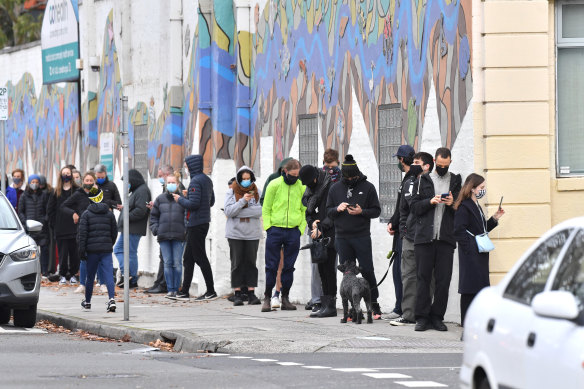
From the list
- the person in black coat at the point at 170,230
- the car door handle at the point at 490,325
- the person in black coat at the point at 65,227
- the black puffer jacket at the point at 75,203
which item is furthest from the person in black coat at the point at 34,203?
the car door handle at the point at 490,325

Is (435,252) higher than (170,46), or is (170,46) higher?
(170,46)

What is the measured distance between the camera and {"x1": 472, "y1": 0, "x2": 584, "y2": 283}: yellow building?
1606 centimetres

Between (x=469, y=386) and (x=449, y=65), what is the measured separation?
886 centimetres

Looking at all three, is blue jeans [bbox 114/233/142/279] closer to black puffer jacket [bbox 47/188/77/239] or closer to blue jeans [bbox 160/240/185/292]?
black puffer jacket [bbox 47/188/77/239]

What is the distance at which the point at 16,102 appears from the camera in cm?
3903

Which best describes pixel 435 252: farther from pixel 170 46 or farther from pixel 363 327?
pixel 170 46

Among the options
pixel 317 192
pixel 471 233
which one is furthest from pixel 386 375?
pixel 317 192

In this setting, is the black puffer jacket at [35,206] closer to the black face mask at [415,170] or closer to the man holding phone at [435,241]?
the black face mask at [415,170]

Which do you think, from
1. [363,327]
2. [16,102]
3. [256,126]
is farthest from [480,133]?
[16,102]

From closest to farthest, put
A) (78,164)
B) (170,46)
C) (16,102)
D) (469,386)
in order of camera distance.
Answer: (469,386) → (170,46) → (78,164) → (16,102)

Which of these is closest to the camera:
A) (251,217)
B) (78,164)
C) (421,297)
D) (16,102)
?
(421,297)

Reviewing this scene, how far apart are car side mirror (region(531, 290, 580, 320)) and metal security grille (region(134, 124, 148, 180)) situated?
20.7m

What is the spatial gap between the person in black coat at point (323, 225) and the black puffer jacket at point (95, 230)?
9.39 feet

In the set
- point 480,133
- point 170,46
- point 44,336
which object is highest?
point 170,46
